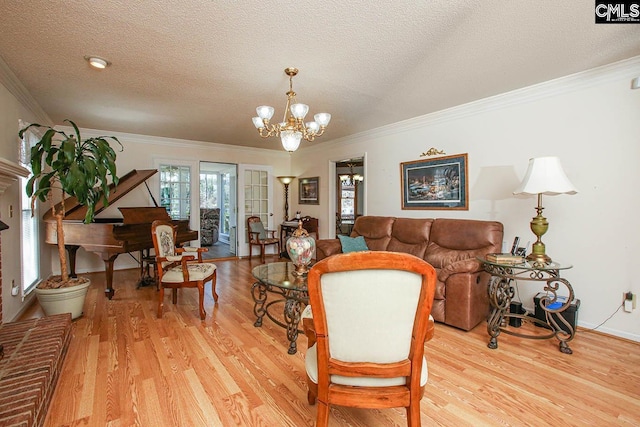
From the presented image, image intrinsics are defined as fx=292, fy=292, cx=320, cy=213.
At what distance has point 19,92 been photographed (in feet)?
10.1

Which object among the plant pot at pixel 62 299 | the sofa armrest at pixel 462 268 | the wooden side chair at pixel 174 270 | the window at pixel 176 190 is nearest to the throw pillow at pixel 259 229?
the window at pixel 176 190

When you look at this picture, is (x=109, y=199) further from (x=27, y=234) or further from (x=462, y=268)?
(x=462, y=268)

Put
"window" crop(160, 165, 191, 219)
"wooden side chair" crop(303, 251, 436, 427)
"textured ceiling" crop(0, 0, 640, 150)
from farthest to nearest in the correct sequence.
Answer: "window" crop(160, 165, 191, 219)
"textured ceiling" crop(0, 0, 640, 150)
"wooden side chair" crop(303, 251, 436, 427)

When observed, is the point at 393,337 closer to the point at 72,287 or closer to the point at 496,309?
the point at 496,309

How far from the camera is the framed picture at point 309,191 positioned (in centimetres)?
630

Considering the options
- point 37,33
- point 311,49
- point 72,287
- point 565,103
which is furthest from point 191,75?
point 565,103

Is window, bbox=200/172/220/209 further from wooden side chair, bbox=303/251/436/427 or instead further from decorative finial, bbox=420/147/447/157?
wooden side chair, bbox=303/251/436/427

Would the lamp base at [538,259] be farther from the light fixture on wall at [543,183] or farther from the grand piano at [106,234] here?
the grand piano at [106,234]

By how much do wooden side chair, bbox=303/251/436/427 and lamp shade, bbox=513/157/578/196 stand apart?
2024mm

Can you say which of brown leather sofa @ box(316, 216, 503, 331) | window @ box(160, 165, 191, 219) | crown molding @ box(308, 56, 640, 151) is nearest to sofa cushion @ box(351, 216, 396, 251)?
brown leather sofa @ box(316, 216, 503, 331)

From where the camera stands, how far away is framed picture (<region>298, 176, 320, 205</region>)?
20.7 feet

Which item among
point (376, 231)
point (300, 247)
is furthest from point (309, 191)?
point (300, 247)

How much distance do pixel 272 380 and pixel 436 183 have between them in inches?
128

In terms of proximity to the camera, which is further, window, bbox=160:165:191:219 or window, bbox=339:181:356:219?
window, bbox=339:181:356:219
